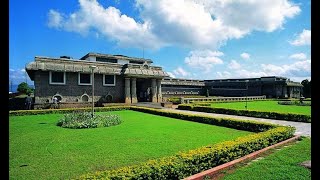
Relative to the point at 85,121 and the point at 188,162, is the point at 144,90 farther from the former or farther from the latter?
the point at 188,162

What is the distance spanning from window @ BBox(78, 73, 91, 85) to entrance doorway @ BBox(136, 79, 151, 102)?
372 inches

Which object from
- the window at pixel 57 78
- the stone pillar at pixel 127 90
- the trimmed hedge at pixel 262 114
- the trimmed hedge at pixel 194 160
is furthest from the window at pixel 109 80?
the trimmed hedge at pixel 194 160

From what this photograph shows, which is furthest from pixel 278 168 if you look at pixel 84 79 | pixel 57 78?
pixel 84 79

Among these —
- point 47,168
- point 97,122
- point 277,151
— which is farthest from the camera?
point 97,122

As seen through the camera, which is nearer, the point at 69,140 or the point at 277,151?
the point at 277,151

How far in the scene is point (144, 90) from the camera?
39.0 m

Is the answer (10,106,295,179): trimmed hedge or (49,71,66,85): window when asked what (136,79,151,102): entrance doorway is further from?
(10,106,295,179): trimmed hedge

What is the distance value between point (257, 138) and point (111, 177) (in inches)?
246

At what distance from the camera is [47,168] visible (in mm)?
7070

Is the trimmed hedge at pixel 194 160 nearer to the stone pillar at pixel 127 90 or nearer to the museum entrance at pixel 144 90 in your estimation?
the stone pillar at pixel 127 90

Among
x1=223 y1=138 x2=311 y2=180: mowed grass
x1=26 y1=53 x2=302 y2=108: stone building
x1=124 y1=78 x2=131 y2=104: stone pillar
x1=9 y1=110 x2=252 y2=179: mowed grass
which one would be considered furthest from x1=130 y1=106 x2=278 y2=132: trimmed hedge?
x1=124 y1=78 x2=131 y2=104: stone pillar

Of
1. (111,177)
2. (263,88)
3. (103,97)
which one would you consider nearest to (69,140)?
(111,177)

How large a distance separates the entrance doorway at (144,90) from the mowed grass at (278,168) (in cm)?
2953
